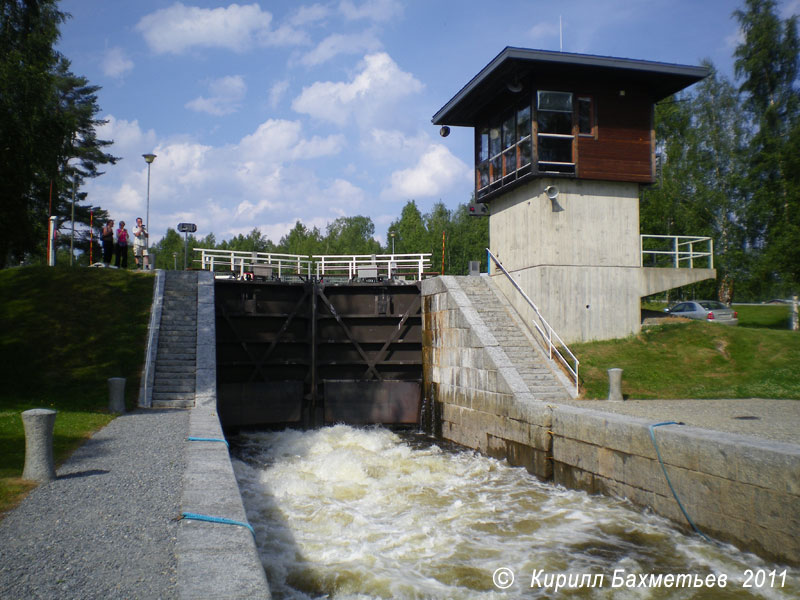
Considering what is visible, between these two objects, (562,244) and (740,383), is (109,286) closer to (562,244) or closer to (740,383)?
(562,244)

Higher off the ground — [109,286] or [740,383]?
[109,286]

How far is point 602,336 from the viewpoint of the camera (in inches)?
590

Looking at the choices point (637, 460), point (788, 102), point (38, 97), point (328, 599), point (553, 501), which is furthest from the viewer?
point (788, 102)

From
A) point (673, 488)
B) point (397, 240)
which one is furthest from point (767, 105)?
point (397, 240)

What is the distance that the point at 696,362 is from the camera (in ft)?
42.4

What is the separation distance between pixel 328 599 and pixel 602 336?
36.0 feet

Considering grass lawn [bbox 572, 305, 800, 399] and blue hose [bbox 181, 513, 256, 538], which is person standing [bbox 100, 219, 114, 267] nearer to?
grass lawn [bbox 572, 305, 800, 399]

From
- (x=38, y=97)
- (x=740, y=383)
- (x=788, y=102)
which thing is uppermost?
(x=788, y=102)

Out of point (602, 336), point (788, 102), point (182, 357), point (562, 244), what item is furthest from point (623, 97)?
point (788, 102)

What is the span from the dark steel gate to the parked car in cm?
948

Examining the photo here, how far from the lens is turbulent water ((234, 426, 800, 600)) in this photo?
612 centimetres

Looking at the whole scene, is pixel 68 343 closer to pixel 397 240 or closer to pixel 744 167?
pixel 744 167

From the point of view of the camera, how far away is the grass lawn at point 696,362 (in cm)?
1173

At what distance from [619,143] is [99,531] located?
14632mm
